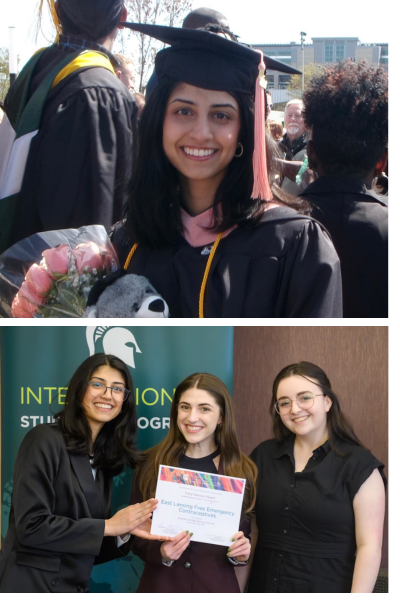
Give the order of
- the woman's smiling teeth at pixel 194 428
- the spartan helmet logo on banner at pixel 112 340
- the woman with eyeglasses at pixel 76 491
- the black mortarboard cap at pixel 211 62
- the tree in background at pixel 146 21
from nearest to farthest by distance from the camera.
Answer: the black mortarboard cap at pixel 211 62 → the tree in background at pixel 146 21 → the woman with eyeglasses at pixel 76 491 → the woman's smiling teeth at pixel 194 428 → the spartan helmet logo on banner at pixel 112 340

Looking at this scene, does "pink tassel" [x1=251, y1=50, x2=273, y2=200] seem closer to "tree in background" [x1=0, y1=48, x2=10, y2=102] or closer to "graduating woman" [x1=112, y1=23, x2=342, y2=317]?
"graduating woman" [x1=112, y1=23, x2=342, y2=317]

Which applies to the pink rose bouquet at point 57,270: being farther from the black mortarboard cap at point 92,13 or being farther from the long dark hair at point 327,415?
the long dark hair at point 327,415

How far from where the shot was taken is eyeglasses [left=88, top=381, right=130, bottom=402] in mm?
2312

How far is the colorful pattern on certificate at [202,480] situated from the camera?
2238 millimetres

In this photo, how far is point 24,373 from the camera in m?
2.51

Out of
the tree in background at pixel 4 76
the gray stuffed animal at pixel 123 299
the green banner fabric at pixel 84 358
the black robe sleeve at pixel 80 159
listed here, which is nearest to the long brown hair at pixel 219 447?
the green banner fabric at pixel 84 358

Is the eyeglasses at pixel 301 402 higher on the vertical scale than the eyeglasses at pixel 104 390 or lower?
lower

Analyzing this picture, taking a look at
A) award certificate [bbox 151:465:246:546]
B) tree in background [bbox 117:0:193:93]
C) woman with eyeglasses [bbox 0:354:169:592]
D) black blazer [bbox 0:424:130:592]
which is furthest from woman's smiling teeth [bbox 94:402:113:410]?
tree in background [bbox 117:0:193:93]

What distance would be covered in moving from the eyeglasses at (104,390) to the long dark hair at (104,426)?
2cm

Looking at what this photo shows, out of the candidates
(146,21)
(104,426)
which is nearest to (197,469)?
(104,426)

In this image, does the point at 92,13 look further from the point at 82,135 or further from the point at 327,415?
the point at 327,415

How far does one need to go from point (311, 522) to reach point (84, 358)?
1029 millimetres

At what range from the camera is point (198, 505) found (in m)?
2.25
